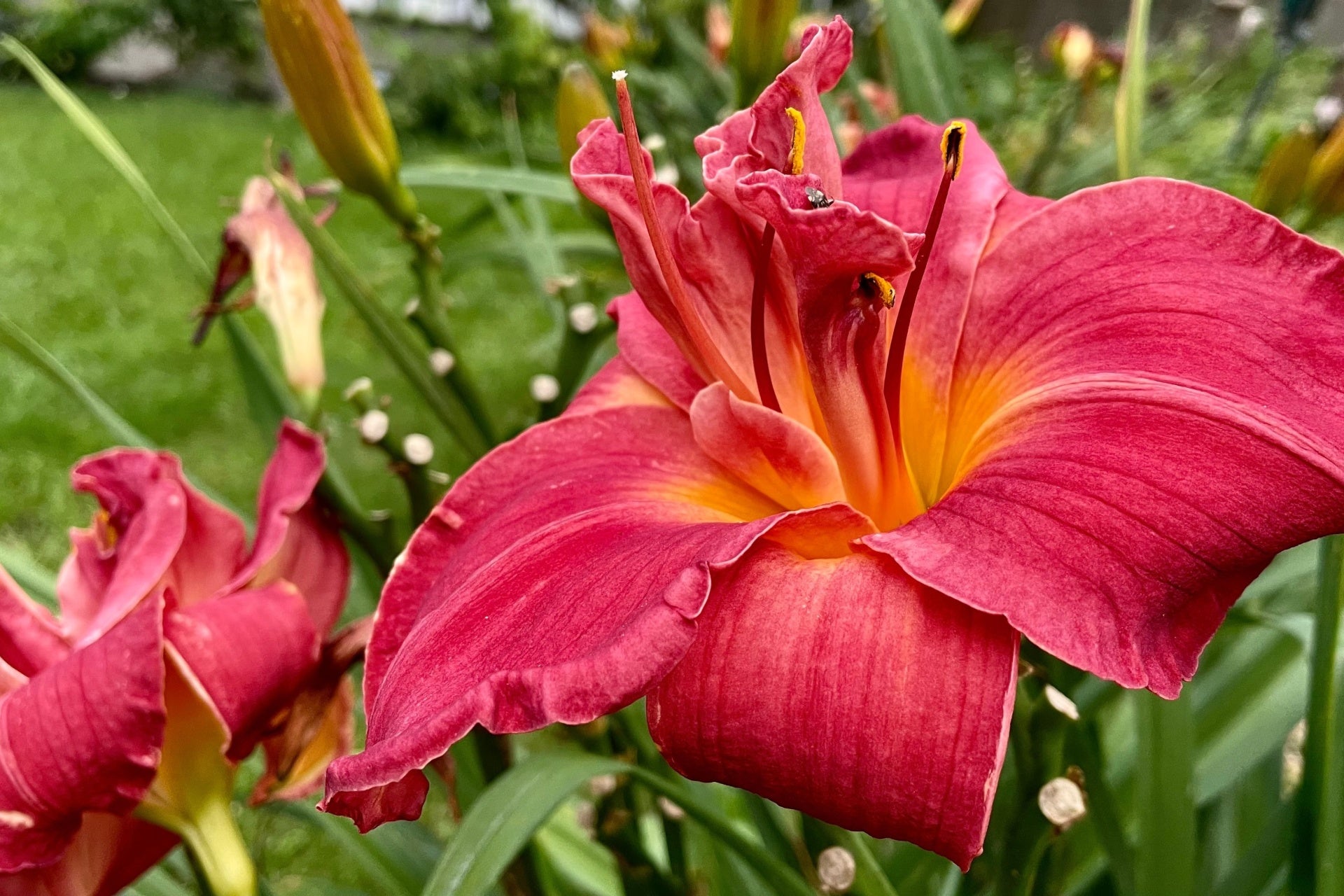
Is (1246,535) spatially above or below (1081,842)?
above

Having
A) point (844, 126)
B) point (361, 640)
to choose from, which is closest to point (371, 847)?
point (361, 640)

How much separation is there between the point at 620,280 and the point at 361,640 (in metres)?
0.69

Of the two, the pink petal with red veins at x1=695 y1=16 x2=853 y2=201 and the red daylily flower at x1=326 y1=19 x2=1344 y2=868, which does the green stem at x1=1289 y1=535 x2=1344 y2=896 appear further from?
the pink petal with red veins at x1=695 y1=16 x2=853 y2=201

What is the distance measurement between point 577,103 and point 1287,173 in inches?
19.4

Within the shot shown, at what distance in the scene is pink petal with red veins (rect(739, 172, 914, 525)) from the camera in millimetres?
332

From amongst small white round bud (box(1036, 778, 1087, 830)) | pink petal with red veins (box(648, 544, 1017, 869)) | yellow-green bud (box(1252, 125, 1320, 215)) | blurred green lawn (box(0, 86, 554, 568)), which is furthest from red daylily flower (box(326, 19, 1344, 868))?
blurred green lawn (box(0, 86, 554, 568))

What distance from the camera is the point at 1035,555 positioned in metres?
0.31

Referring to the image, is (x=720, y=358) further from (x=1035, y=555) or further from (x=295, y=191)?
(x=295, y=191)

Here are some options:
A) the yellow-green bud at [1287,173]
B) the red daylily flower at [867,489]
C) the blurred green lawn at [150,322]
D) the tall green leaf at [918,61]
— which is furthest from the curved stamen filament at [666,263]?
the blurred green lawn at [150,322]

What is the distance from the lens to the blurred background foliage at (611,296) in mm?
509

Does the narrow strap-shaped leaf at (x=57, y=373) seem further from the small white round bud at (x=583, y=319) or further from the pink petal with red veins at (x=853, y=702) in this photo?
the pink petal with red veins at (x=853, y=702)

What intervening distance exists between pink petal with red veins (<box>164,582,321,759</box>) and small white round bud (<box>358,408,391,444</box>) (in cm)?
9

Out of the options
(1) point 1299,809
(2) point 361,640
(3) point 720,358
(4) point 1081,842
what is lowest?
(4) point 1081,842

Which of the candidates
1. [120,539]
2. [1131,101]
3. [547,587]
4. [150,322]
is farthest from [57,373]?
[150,322]
